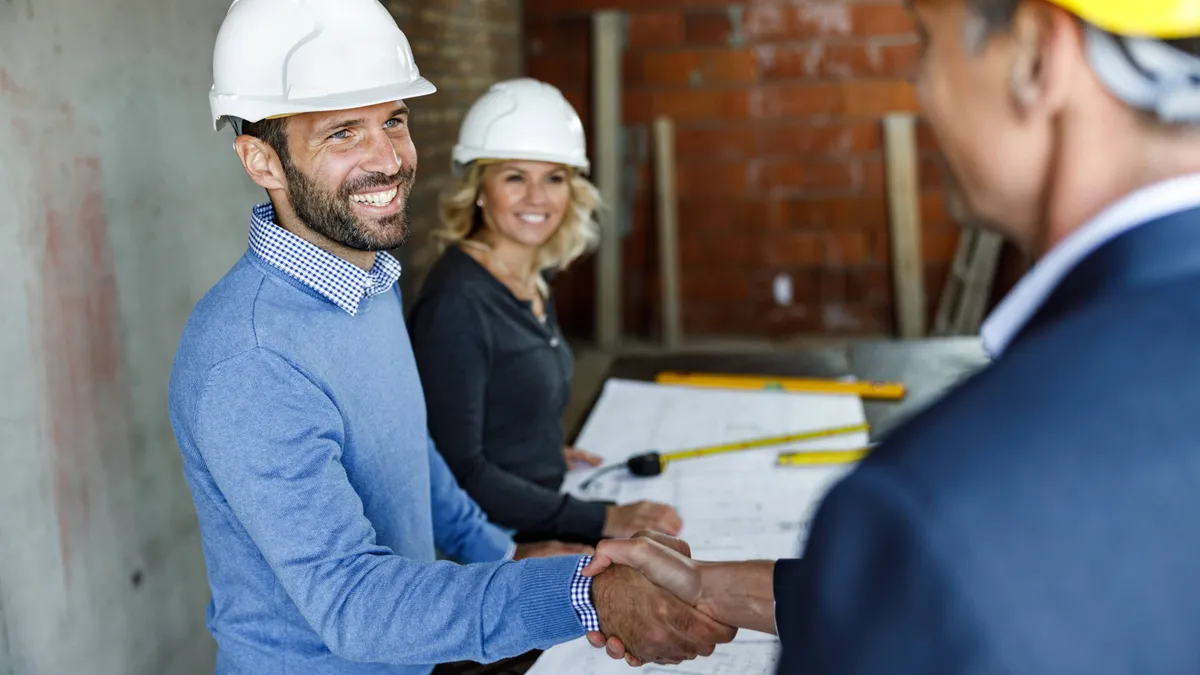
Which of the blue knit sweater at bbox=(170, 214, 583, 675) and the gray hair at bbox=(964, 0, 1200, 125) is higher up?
the gray hair at bbox=(964, 0, 1200, 125)

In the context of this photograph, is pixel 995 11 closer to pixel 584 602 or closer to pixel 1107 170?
pixel 1107 170

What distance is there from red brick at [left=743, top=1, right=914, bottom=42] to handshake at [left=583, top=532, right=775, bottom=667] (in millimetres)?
4537

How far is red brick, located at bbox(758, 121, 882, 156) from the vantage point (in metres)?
5.54

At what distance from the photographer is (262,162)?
4.91 feet

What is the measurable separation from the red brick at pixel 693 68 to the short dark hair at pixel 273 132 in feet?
14.2

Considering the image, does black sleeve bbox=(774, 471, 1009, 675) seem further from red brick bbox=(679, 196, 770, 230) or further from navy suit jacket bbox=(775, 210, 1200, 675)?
red brick bbox=(679, 196, 770, 230)

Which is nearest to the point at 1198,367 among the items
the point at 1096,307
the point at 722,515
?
the point at 1096,307

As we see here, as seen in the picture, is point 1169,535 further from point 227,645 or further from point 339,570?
point 227,645

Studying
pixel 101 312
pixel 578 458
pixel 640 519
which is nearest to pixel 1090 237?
pixel 640 519

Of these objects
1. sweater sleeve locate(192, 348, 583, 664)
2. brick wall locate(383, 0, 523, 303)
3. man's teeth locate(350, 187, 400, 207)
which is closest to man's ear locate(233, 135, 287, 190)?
man's teeth locate(350, 187, 400, 207)

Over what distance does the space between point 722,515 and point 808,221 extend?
4.00 meters

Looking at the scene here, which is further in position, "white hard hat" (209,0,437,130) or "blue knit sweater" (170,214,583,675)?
"white hard hat" (209,0,437,130)

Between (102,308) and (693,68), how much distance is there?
430 cm

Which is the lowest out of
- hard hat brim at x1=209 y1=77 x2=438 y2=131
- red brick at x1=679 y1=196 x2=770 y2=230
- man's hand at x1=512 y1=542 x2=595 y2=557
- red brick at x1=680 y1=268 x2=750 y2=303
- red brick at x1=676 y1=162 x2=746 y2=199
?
red brick at x1=680 y1=268 x2=750 y2=303
